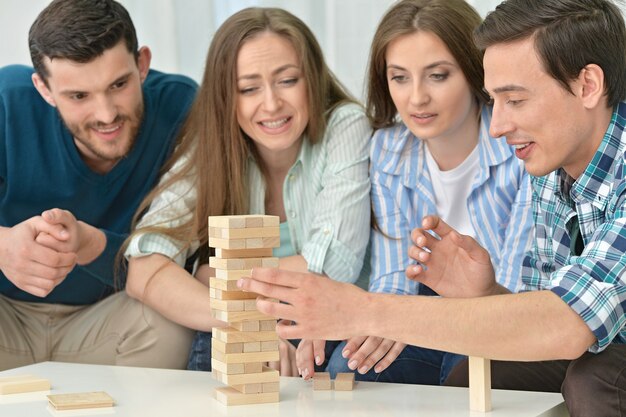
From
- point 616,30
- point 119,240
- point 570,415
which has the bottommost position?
point 570,415

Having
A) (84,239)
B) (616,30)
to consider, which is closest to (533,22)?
(616,30)

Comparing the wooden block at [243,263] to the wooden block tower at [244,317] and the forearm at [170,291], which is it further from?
the forearm at [170,291]

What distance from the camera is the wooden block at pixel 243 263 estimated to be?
160 centimetres

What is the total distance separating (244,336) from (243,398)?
11 cm

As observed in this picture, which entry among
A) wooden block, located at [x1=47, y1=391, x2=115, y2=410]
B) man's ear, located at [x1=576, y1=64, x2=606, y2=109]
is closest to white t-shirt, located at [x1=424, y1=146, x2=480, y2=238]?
man's ear, located at [x1=576, y1=64, x2=606, y2=109]

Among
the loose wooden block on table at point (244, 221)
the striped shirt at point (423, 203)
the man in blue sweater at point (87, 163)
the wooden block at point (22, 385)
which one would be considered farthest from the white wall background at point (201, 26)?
the wooden block at point (22, 385)

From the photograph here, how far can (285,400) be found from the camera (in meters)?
1.65

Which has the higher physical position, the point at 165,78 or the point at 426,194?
the point at 165,78

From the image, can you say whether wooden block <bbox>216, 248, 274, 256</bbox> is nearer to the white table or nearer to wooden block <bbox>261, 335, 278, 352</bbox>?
wooden block <bbox>261, 335, 278, 352</bbox>

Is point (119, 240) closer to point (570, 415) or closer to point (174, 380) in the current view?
point (174, 380)

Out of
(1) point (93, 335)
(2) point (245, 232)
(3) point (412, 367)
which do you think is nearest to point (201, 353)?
(1) point (93, 335)

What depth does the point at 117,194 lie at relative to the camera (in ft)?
8.55

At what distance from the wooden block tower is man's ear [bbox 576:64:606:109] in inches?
23.7

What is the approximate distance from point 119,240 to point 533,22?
4.23ft
